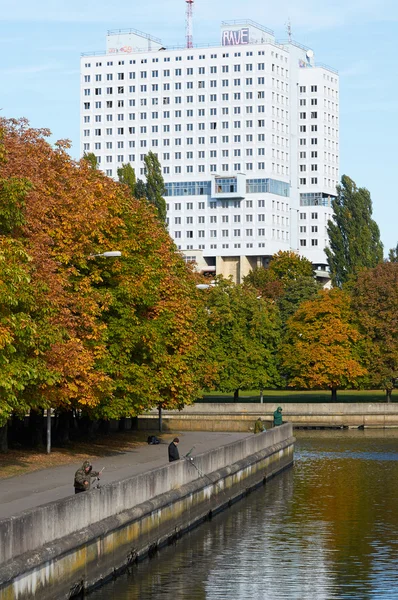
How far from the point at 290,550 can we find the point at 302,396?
3158 inches

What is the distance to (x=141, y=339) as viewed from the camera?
2045 inches

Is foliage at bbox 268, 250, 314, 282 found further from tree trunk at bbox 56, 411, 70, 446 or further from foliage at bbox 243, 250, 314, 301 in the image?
tree trunk at bbox 56, 411, 70, 446

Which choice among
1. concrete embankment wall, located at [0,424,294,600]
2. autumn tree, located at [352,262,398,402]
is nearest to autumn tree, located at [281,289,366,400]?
autumn tree, located at [352,262,398,402]

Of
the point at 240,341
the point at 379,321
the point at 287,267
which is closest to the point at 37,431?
the point at 240,341

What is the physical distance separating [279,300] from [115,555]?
10026cm

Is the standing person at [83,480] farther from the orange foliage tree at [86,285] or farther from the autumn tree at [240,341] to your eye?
the autumn tree at [240,341]

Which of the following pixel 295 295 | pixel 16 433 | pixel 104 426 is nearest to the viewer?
pixel 16 433

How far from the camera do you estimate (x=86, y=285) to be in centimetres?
4731

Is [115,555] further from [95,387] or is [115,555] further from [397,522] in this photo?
[95,387]

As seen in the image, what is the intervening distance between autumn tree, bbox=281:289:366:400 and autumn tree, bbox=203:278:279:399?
1.65 meters

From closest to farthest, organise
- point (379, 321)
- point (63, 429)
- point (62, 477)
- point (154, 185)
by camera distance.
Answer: point (62, 477) → point (63, 429) → point (379, 321) → point (154, 185)

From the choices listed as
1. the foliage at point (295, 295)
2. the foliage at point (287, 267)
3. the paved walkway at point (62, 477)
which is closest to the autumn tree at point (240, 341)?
the foliage at point (295, 295)

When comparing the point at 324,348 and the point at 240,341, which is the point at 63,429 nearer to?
the point at 324,348

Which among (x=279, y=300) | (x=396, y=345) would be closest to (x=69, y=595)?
(x=396, y=345)
